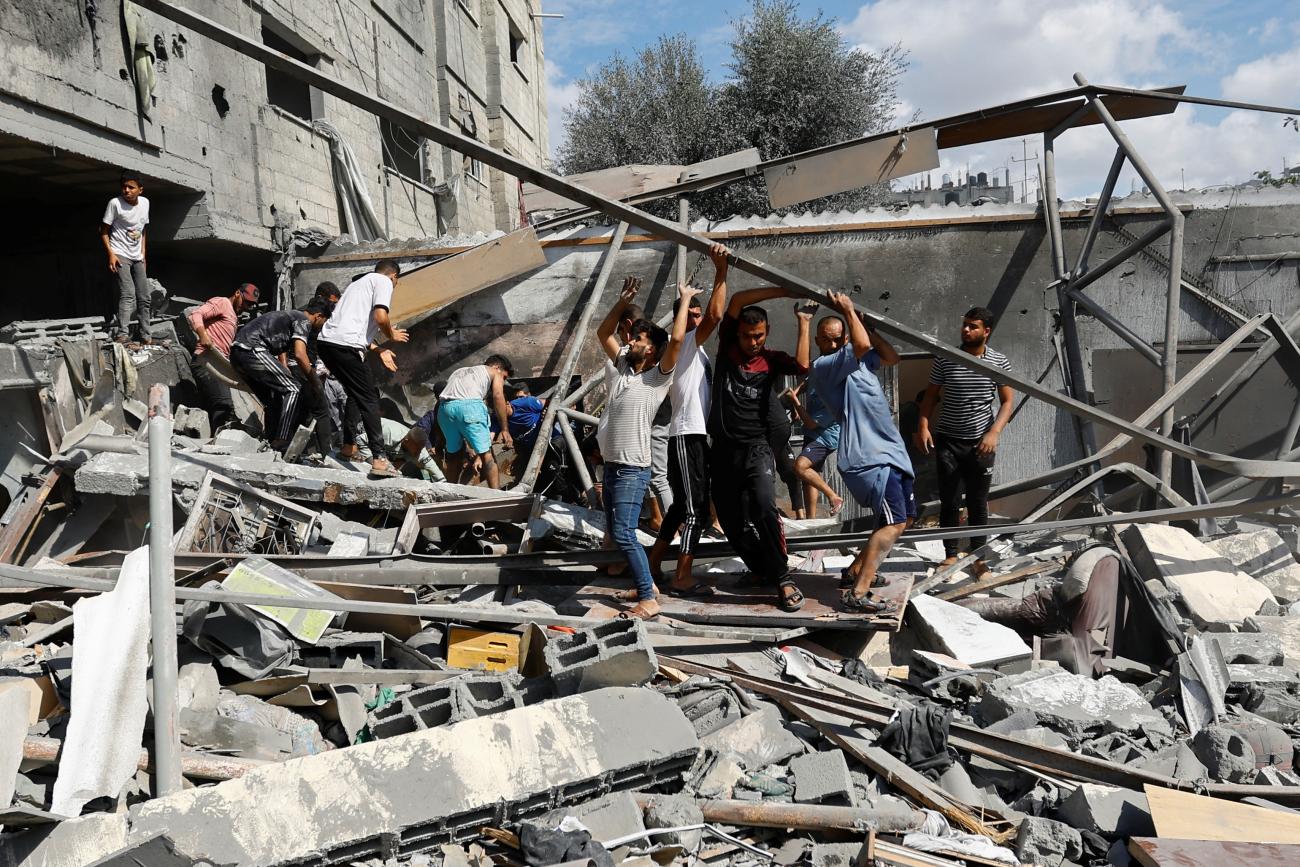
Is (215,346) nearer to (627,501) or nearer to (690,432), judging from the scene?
(627,501)

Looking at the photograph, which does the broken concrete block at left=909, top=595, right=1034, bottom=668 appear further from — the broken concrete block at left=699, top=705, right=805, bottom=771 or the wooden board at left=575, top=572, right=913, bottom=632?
the broken concrete block at left=699, top=705, right=805, bottom=771

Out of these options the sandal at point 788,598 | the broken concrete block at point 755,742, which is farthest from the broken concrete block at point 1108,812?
the sandal at point 788,598

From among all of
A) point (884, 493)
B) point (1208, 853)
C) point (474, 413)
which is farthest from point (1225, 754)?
point (474, 413)

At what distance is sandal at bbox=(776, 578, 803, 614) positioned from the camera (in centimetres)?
479

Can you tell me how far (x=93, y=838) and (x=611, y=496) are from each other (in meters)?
2.74

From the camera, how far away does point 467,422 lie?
706 centimetres

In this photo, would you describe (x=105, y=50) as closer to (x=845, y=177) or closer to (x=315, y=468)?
(x=315, y=468)

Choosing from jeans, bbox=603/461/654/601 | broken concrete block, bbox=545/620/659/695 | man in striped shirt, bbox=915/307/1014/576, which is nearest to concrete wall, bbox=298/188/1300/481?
man in striped shirt, bbox=915/307/1014/576

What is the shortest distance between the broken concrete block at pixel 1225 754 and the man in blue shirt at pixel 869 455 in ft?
4.85

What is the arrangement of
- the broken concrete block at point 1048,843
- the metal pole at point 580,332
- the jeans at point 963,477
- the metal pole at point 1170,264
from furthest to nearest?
the metal pole at point 580,332
the metal pole at point 1170,264
the jeans at point 963,477
the broken concrete block at point 1048,843

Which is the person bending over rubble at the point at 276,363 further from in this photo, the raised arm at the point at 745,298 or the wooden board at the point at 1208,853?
the wooden board at the point at 1208,853

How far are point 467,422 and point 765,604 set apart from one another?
3.13 metres

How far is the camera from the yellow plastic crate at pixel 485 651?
445cm

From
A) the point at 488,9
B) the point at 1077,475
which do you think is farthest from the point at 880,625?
the point at 488,9
